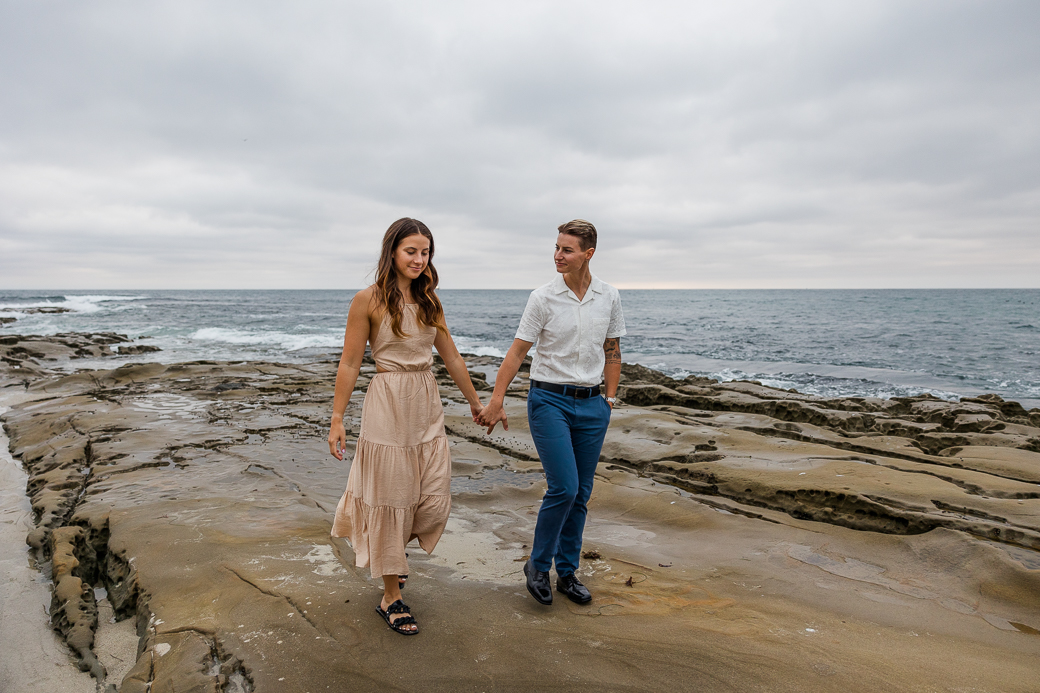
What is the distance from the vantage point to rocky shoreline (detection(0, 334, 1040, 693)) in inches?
106

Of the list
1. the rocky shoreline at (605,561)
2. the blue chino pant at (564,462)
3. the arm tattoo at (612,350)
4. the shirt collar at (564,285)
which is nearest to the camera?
the rocky shoreline at (605,561)

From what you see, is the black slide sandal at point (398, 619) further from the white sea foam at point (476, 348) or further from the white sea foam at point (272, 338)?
the white sea foam at point (272, 338)

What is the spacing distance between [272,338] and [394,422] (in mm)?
24189

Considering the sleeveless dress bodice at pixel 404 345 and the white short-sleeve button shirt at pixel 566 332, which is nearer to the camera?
the sleeveless dress bodice at pixel 404 345

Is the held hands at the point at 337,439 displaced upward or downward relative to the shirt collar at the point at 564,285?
downward

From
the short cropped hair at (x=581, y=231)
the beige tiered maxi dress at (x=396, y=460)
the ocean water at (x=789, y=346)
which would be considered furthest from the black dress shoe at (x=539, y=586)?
the ocean water at (x=789, y=346)

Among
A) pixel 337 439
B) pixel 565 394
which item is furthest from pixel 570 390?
pixel 337 439

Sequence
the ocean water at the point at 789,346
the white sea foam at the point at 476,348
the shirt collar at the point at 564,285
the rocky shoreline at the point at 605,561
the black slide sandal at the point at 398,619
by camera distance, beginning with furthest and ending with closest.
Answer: the white sea foam at the point at 476,348, the ocean water at the point at 789,346, the shirt collar at the point at 564,285, the black slide sandal at the point at 398,619, the rocky shoreline at the point at 605,561

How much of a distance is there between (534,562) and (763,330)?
1131 inches

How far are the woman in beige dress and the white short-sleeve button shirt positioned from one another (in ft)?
2.03

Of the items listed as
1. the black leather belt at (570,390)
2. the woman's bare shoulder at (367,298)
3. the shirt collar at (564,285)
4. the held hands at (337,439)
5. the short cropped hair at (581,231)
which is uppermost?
the short cropped hair at (581,231)

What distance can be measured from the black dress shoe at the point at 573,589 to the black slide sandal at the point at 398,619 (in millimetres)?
868

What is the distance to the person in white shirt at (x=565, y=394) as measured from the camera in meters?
3.19

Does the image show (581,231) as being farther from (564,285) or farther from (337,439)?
(337,439)
